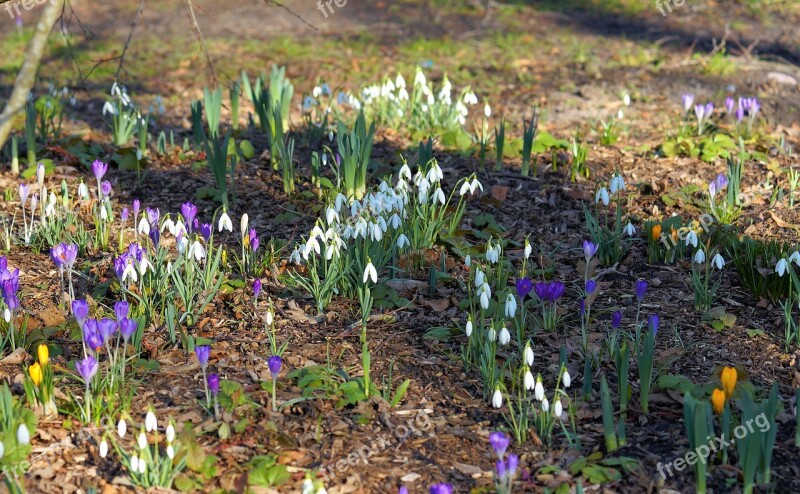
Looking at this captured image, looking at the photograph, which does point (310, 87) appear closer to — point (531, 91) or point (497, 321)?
point (531, 91)

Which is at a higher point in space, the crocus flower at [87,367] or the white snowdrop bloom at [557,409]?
the crocus flower at [87,367]

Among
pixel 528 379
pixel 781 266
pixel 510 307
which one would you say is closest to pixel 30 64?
pixel 510 307

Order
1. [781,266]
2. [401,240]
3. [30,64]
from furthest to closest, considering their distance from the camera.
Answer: [401,240]
[781,266]
[30,64]

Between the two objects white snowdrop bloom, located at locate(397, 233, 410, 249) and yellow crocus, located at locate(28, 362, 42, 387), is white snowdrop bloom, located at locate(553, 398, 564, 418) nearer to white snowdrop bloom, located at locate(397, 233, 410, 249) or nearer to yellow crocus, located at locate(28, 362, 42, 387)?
white snowdrop bloom, located at locate(397, 233, 410, 249)

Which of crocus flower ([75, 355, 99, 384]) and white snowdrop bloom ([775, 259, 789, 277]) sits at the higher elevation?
crocus flower ([75, 355, 99, 384])

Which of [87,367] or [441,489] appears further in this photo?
[87,367]

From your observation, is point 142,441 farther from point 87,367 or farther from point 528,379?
point 528,379

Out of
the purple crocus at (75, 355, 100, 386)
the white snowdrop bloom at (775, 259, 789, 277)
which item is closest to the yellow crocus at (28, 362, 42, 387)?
the purple crocus at (75, 355, 100, 386)

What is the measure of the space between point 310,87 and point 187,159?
2.13 meters

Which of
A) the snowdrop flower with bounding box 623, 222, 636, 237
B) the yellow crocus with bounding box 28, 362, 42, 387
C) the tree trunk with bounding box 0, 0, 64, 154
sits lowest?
the snowdrop flower with bounding box 623, 222, 636, 237

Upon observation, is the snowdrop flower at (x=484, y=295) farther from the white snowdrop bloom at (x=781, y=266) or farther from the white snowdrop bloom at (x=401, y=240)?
the white snowdrop bloom at (x=781, y=266)

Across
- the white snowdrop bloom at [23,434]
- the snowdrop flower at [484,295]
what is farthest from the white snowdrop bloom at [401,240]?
the white snowdrop bloom at [23,434]

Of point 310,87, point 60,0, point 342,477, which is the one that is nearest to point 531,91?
point 310,87

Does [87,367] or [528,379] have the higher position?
[87,367]
